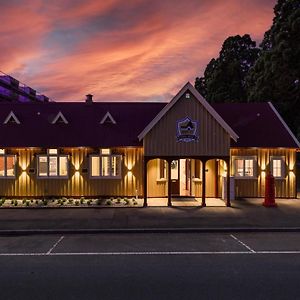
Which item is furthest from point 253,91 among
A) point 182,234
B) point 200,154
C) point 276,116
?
point 182,234

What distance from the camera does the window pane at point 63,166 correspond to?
2177 cm

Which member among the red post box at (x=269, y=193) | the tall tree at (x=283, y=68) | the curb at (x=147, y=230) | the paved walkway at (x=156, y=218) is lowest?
the curb at (x=147, y=230)

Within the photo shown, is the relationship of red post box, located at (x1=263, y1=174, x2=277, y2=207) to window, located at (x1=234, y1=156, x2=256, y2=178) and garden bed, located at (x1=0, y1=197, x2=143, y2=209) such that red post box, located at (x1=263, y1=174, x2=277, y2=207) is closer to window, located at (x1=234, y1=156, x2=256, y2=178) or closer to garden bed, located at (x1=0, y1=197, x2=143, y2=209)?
window, located at (x1=234, y1=156, x2=256, y2=178)

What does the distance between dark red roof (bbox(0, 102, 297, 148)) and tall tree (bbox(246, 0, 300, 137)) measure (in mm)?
10220

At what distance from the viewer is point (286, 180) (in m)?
22.0

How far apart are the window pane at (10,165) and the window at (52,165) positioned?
4.80 feet

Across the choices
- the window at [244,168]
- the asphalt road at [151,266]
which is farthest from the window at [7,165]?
the window at [244,168]

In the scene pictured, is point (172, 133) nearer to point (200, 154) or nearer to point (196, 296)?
point (200, 154)

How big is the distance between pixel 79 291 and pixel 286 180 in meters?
16.7

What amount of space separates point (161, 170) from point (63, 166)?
553 cm

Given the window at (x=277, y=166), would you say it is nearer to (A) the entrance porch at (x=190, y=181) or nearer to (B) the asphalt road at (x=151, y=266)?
(A) the entrance porch at (x=190, y=181)

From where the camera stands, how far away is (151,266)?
32.7 feet

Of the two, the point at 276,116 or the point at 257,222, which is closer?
the point at 257,222

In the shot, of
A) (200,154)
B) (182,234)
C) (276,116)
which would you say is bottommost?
(182,234)
